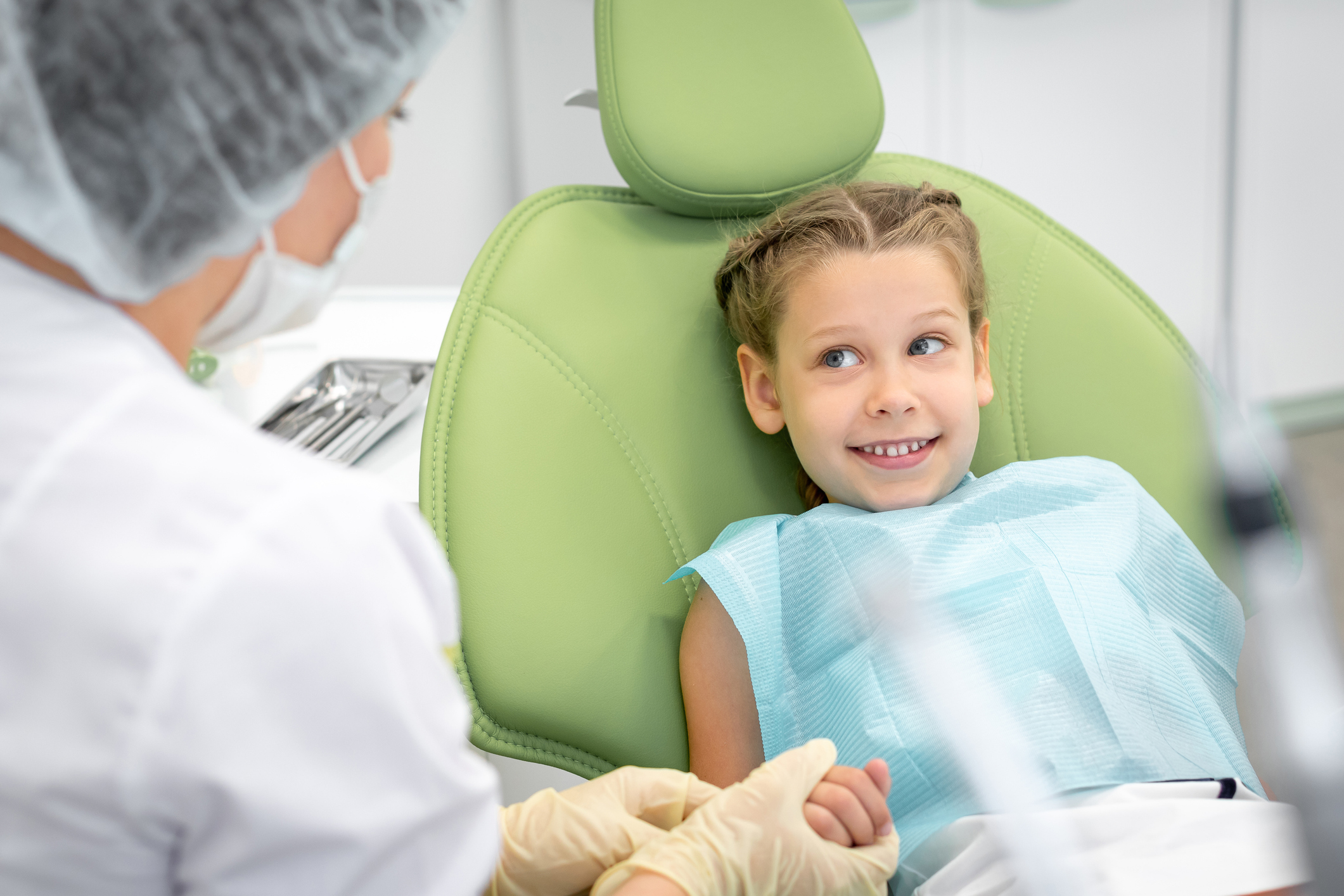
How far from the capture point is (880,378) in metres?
0.90

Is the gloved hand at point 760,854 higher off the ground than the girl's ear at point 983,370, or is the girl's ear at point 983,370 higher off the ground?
the girl's ear at point 983,370

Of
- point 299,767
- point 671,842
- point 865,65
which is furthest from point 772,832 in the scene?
point 865,65

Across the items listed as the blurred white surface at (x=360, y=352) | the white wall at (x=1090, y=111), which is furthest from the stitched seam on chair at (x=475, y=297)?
the white wall at (x=1090, y=111)

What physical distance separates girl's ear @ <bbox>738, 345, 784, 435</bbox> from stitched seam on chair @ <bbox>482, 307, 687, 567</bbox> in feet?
0.39

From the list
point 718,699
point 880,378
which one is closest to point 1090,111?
point 880,378

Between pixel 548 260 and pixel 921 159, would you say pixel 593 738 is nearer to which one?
pixel 548 260

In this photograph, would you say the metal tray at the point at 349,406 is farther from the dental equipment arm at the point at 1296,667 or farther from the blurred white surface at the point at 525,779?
the dental equipment arm at the point at 1296,667

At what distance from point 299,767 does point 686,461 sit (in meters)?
0.57

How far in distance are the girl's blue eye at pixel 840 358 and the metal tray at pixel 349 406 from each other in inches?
17.2

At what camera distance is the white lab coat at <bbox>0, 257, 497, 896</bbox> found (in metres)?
0.37

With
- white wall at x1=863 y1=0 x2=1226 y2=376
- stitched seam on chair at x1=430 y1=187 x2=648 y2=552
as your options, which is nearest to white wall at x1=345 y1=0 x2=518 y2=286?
white wall at x1=863 y1=0 x2=1226 y2=376

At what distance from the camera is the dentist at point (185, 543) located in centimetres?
37

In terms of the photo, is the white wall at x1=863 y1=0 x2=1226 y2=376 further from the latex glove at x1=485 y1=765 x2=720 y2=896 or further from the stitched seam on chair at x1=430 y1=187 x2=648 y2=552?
the latex glove at x1=485 y1=765 x2=720 y2=896

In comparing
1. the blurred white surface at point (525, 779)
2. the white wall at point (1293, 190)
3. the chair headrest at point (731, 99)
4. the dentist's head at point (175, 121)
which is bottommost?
the blurred white surface at point (525, 779)
